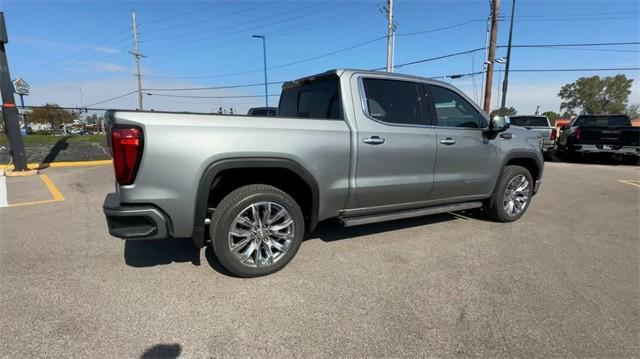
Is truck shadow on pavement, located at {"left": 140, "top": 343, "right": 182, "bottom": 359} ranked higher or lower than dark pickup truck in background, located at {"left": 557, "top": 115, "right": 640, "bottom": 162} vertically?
lower

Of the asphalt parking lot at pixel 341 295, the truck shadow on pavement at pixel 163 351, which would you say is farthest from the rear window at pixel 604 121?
the truck shadow on pavement at pixel 163 351

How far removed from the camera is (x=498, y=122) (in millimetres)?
4188

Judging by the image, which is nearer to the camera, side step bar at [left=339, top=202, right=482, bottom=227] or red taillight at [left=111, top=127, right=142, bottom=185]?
red taillight at [left=111, top=127, right=142, bottom=185]

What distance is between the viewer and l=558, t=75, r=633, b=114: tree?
6166 cm

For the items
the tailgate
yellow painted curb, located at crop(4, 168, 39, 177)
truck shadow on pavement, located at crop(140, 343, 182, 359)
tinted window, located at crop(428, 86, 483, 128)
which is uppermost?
tinted window, located at crop(428, 86, 483, 128)

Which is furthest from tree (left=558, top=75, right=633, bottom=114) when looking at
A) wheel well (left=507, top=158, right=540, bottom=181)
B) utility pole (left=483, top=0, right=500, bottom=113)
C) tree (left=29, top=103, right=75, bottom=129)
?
tree (left=29, top=103, right=75, bottom=129)

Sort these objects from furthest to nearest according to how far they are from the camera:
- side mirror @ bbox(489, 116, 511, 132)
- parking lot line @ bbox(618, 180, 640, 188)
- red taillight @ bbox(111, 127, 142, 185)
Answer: parking lot line @ bbox(618, 180, 640, 188) → side mirror @ bbox(489, 116, 511, 132) → red taillight @ bbox(111, 127, 142, 185)

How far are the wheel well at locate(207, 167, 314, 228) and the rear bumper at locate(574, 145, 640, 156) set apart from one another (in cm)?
1336

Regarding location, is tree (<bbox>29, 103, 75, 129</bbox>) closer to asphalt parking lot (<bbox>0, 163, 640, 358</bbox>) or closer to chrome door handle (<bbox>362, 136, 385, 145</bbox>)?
asphalt parking lot (<bbox>0, 163, 640, 358</bbox>)

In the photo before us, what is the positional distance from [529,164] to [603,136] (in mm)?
9975

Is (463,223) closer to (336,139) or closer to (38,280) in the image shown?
(336,139)

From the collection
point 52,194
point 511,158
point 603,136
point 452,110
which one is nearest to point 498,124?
point 452,110

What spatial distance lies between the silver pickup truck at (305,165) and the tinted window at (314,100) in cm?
1

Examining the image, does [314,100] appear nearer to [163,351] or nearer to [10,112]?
[163,351]
